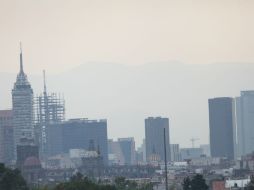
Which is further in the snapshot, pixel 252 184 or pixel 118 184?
pixel 118 184

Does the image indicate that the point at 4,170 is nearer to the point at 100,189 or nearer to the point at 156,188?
the point at 100,189

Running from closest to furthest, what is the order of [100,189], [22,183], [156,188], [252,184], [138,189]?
[100,189] < [22,183] < [252,184] < [138,189] < [156,188]

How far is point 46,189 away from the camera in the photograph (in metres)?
114

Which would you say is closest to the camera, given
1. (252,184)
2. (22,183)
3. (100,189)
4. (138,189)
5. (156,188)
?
(100,189)

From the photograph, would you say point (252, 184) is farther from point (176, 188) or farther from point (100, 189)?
point (176, 188)

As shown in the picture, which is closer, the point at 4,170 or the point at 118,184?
the point at 4,170

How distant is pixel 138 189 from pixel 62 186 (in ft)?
104

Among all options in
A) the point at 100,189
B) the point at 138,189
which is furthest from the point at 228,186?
the point at 100,189

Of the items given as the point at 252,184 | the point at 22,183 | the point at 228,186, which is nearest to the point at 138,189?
the point at 228,186

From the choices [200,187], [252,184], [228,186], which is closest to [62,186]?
[200,187]

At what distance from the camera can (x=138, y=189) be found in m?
140

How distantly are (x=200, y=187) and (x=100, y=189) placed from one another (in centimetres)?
1164

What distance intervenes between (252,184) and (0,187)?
2168 cm

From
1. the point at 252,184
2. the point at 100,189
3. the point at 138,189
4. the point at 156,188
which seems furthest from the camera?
the point at 156,188
